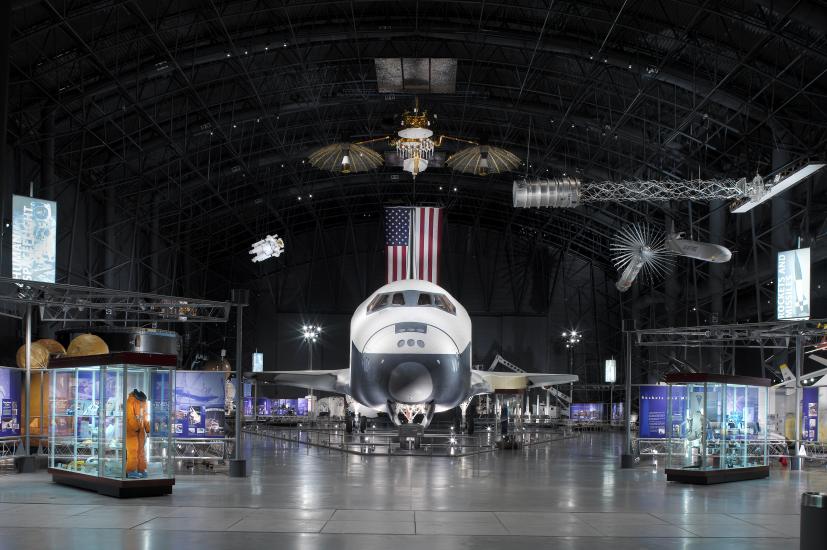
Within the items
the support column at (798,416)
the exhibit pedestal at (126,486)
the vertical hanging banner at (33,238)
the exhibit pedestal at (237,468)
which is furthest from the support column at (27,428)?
the support column at (798,416)

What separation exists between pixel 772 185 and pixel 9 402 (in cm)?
2029

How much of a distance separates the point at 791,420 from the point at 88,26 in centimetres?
2530

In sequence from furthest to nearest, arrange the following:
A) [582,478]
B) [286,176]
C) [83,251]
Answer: [286,176] → [83,251] → [582,478]

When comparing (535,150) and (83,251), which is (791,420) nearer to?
(535,150)

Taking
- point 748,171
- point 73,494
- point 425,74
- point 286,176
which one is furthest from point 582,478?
point 286,176

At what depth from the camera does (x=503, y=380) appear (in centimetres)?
2809

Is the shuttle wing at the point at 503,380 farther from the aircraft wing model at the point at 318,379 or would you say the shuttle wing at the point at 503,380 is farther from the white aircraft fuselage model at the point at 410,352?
the white aircraft fuselage model at the point at 410,352

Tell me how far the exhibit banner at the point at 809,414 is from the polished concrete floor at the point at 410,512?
18.2ft

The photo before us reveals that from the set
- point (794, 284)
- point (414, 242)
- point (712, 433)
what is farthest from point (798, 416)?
→ point (414, 242)

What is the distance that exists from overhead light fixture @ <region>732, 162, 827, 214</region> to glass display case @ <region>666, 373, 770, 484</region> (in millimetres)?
7157

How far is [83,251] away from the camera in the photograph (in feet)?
121

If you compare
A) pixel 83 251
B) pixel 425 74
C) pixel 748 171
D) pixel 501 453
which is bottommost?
pixel 501 453

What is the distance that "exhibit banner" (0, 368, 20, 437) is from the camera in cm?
1791

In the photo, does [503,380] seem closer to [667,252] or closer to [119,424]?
[667,252]
